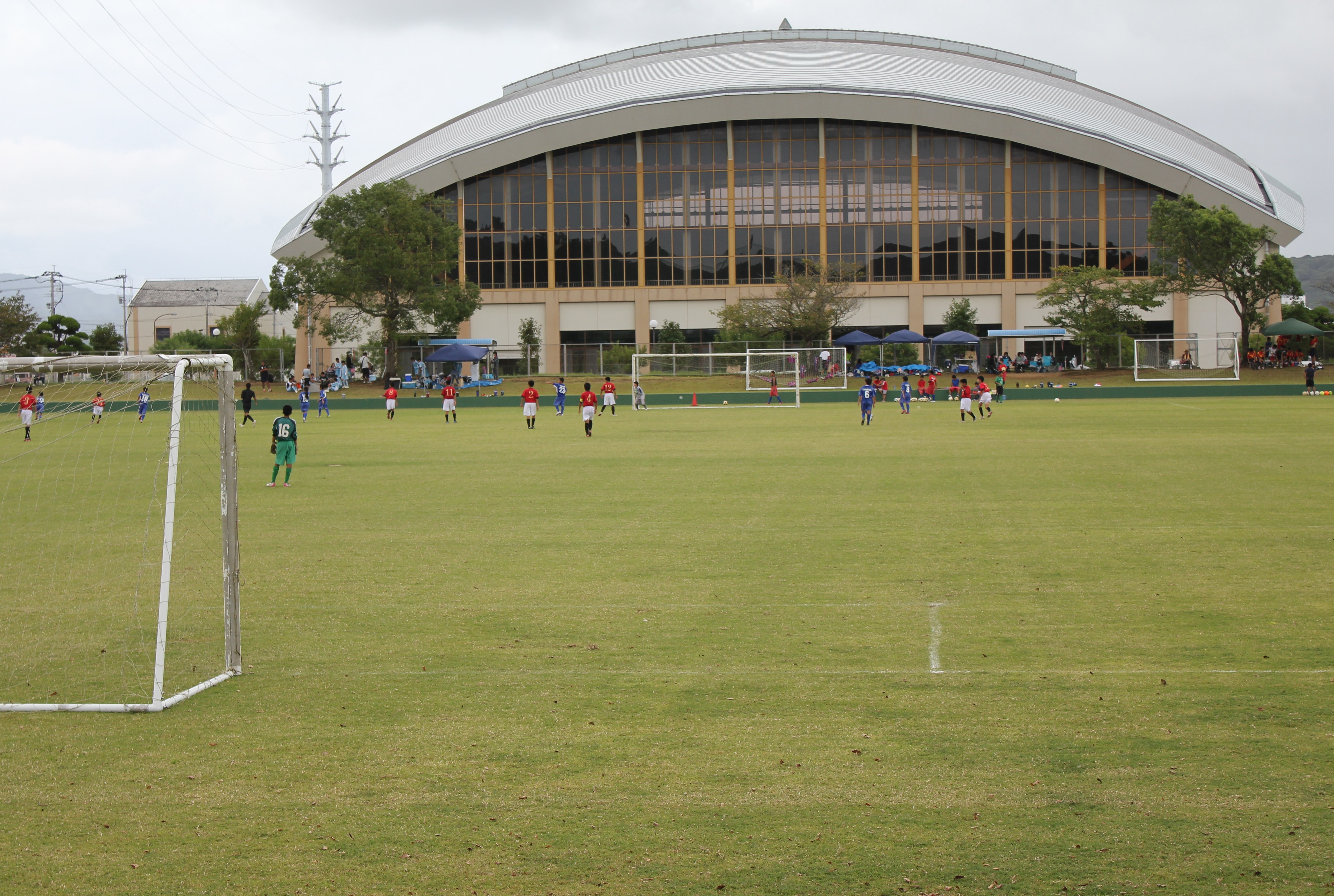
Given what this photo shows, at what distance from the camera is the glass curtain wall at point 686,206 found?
74.4 meters

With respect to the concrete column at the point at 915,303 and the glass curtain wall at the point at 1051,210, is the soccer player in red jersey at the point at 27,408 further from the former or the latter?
the glass curtain wall at the point at 1051,210

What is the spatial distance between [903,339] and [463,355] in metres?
25.7

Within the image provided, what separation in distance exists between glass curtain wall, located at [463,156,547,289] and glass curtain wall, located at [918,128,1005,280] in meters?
25.5

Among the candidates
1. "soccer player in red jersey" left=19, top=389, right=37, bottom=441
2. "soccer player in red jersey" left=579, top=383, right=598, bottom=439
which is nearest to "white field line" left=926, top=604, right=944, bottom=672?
"soccer player in red jersey" left=579, top=383, right=598, bottom=439

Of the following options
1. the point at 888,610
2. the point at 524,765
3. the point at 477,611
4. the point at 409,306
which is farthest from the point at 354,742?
the point at 409,306

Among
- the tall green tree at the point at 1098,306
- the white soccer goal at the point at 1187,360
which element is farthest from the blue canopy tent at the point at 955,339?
the white soccer goal at the point at 1187,360

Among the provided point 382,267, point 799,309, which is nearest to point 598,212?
point 799,309

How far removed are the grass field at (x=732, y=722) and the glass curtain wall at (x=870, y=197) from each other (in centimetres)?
6063

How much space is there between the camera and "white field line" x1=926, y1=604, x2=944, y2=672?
8.14m

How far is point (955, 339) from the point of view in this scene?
66188mm

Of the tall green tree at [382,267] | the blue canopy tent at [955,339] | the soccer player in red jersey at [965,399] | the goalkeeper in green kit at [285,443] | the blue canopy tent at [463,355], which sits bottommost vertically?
the goalkeeper in green kit at [285,443]

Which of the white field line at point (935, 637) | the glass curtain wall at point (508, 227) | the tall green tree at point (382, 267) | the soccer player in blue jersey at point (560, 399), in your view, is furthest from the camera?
the glass curtain wall at point (508, 227)

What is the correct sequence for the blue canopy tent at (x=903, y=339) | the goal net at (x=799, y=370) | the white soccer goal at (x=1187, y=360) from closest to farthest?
the goal net at (x=799, y=370) < the white soccer goal at (x=1187, y=360) < the blue canopy tent at (x=903, y=339)

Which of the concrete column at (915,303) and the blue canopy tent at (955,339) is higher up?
the concrete column at (915,303)
